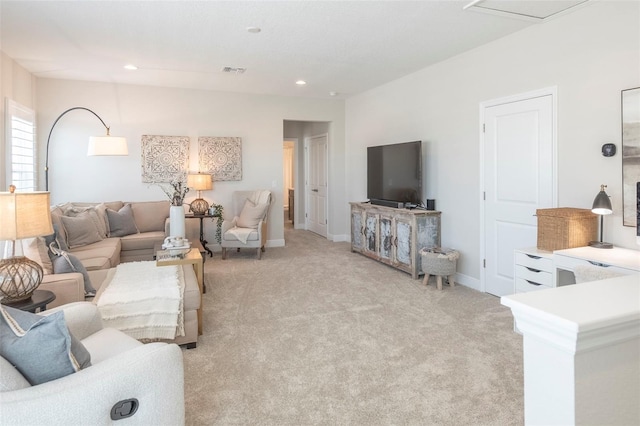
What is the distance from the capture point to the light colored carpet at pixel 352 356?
2158 mm

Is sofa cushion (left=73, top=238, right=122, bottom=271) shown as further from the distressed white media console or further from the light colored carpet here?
the distressed white media console

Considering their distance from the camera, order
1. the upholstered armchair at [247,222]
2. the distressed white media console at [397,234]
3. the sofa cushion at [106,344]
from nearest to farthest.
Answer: the sofa cushion at [106,344], the distressed white media console at [397,234], the upholstered armchair at [247,222]

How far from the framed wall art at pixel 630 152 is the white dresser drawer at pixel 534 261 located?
24.8 inches

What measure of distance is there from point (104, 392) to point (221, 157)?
5.47m

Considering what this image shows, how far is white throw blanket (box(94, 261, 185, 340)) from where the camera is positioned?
2621 mm

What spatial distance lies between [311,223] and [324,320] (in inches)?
212

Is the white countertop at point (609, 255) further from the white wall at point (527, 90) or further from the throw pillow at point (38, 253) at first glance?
the throw pillow at point (38, 253)

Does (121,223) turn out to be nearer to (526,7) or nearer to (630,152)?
(526,7)

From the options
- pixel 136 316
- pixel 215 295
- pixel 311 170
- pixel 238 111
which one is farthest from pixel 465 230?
pixel 311 170

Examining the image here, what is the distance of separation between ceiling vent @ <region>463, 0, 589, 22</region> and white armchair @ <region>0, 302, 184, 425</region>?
3.29 m

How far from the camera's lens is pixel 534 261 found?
317cm

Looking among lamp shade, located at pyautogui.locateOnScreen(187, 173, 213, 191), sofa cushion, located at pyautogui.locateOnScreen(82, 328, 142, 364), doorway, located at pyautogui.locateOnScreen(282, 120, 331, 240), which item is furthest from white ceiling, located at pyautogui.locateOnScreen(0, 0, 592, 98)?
doorway, located at pyautogui.locateOnScreen(282, 120, 331, 240)

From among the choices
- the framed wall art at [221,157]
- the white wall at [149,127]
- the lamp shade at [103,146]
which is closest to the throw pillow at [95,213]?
the lamp shade at [103,146]

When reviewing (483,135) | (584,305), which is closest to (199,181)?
(483,135)
